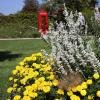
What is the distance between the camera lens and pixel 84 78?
544cm

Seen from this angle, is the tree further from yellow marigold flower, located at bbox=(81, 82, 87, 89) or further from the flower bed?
yellow marigold flower, located at bbox=(81, 82, 87, 89)

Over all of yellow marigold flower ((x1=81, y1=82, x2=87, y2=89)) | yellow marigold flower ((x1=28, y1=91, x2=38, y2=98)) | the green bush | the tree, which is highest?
yellow marigold flower ((x1=81, y1=82, x2=87, y2=89))

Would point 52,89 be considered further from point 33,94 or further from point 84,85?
point 84,85

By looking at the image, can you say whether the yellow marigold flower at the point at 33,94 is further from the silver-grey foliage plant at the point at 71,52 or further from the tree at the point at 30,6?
the tree at the point at 30,6

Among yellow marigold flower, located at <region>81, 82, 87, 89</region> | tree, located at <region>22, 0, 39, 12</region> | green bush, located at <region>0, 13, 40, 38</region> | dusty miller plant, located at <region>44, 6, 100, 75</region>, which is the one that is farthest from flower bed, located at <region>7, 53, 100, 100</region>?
tree, located at <region>22, 0, 39, 12</region>

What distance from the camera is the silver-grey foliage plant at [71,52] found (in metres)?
5.36

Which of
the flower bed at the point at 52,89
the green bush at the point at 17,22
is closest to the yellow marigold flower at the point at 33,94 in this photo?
the flower bed at the point at 52,89

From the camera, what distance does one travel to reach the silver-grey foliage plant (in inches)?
211

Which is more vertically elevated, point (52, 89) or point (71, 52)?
point (71, 52)

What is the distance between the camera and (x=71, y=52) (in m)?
5.44

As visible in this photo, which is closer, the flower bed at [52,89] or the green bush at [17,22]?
the flower bed at [52,89]

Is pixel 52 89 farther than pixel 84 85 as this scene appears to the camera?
Yes

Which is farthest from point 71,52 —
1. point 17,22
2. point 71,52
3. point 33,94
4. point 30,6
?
point 30,6

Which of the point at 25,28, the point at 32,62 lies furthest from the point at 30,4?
the point at 32,62
